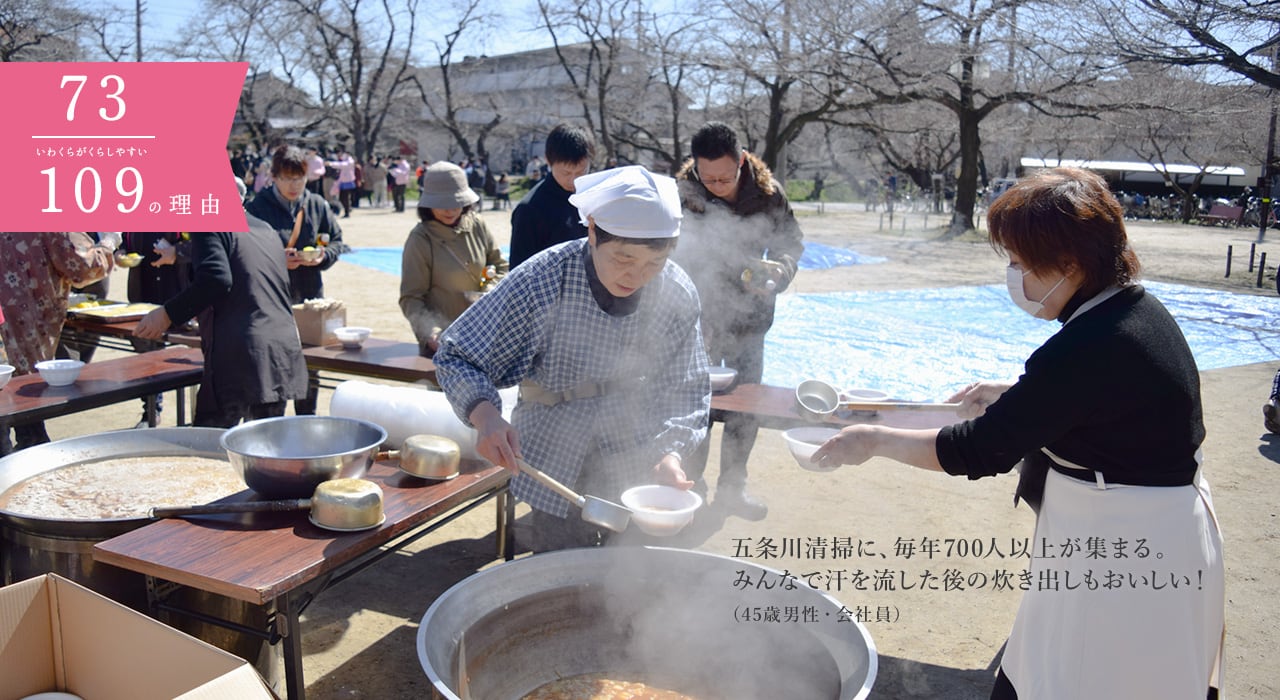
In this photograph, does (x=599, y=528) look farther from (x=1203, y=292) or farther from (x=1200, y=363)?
(x=1203, y=292)

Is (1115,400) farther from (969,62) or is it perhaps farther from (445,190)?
(969,62)

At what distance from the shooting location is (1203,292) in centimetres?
1291

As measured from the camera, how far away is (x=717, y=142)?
A: 14.0 ft

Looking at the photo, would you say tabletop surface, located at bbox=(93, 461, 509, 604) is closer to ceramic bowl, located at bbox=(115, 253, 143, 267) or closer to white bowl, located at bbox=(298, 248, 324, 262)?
white bowl, located at bbox=(298, 248, 324, 262)

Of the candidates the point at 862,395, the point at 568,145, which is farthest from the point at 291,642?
the point at 568,145

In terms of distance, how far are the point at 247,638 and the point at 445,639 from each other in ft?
2.83

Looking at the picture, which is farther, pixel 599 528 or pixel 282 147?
pixel 282 147

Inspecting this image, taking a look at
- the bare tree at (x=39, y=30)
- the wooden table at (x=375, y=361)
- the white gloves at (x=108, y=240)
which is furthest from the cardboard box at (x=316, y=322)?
the bare tree at (x=39, y=30)

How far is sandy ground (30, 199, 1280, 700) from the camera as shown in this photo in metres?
3.27

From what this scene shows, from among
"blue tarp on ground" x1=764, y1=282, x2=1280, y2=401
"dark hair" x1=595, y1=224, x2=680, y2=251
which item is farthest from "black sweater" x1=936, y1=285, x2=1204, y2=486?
"blue tarp on ground" x1=764, y1=282, x2=1280, y2=401

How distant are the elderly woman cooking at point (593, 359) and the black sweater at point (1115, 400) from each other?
970 millimetres

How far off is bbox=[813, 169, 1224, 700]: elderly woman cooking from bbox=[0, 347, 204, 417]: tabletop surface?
3.62m

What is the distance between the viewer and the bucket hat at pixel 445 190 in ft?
15.4

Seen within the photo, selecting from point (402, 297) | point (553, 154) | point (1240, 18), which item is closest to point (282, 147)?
point (402, 297)
